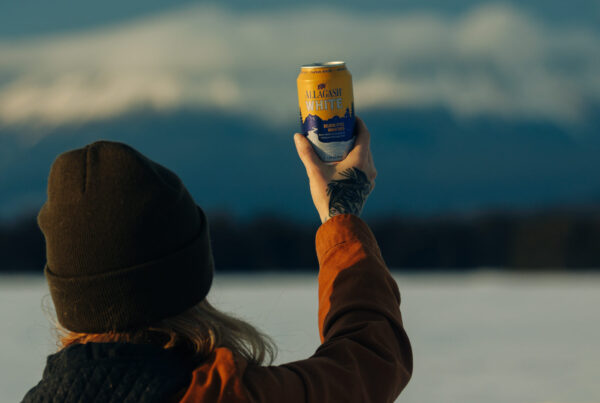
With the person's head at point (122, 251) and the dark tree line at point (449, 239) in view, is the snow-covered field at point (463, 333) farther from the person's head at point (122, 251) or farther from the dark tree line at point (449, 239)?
the person's head at point (122, 251)

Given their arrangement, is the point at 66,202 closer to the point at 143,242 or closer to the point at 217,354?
the point at 143,242

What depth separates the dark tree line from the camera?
653cm

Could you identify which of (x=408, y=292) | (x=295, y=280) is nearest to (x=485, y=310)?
(x=408, y=292)

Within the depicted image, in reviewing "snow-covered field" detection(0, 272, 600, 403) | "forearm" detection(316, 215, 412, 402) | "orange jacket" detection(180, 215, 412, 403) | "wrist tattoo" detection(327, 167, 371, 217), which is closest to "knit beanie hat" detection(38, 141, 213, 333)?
"orange jacket" detection(180, 215, 412, 403)

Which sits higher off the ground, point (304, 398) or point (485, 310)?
point (304, 398)

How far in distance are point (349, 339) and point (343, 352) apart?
29 mm

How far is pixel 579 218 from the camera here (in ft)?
21.6

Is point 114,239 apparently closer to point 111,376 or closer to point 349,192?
point 111,376

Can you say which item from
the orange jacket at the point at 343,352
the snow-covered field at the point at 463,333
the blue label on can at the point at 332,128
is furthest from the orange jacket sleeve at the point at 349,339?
the snow-covered field at the point at 463,333

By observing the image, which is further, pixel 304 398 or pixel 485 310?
pixel 485 310

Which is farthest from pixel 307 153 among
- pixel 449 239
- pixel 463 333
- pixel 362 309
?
pixel 449 239

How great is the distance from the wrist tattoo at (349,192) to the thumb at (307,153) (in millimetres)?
58

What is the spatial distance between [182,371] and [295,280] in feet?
18.4

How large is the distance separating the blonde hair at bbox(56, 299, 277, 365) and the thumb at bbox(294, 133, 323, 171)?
414 mm
